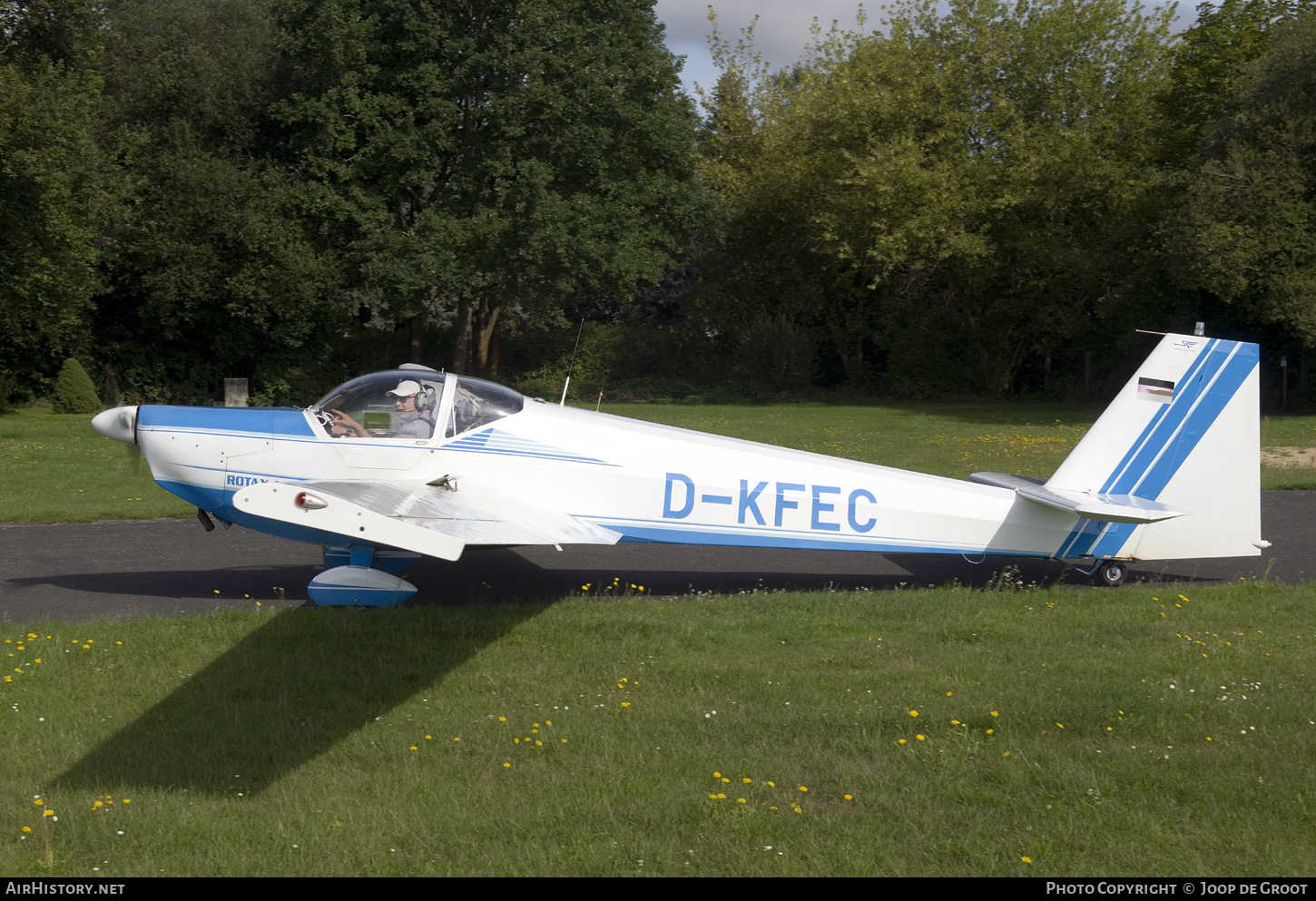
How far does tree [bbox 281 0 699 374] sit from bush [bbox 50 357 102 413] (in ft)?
25.1

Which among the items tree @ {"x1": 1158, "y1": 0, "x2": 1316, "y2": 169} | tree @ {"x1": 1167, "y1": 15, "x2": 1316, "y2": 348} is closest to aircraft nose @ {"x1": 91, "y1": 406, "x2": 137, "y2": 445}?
tree @ {"x1": 1167, "y1": 15, "x2": 1316, "y2": 348}

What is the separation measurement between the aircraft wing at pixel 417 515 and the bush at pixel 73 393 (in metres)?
22.8

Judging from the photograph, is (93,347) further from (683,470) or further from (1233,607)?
(1233,607)

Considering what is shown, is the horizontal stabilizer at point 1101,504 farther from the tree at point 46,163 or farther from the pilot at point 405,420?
the tree at point 46,163

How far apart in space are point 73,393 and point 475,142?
516 inches

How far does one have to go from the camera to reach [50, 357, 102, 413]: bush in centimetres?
2742

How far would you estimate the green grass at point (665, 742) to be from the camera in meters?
4.48

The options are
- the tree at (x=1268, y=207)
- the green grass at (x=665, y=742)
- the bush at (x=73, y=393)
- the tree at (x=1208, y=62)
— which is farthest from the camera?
the tree at (x=1208, y=62)

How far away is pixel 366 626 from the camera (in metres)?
7.59

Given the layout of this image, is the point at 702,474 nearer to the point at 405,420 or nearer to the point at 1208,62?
the point at 405,420

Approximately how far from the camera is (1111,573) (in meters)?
9.26

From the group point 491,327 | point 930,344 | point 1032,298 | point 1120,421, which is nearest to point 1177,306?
point 1032,298

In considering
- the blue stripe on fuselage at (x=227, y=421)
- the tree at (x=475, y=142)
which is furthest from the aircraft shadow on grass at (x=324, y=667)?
the tree at (x=475, y=142)

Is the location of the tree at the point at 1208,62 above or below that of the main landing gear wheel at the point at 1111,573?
above
